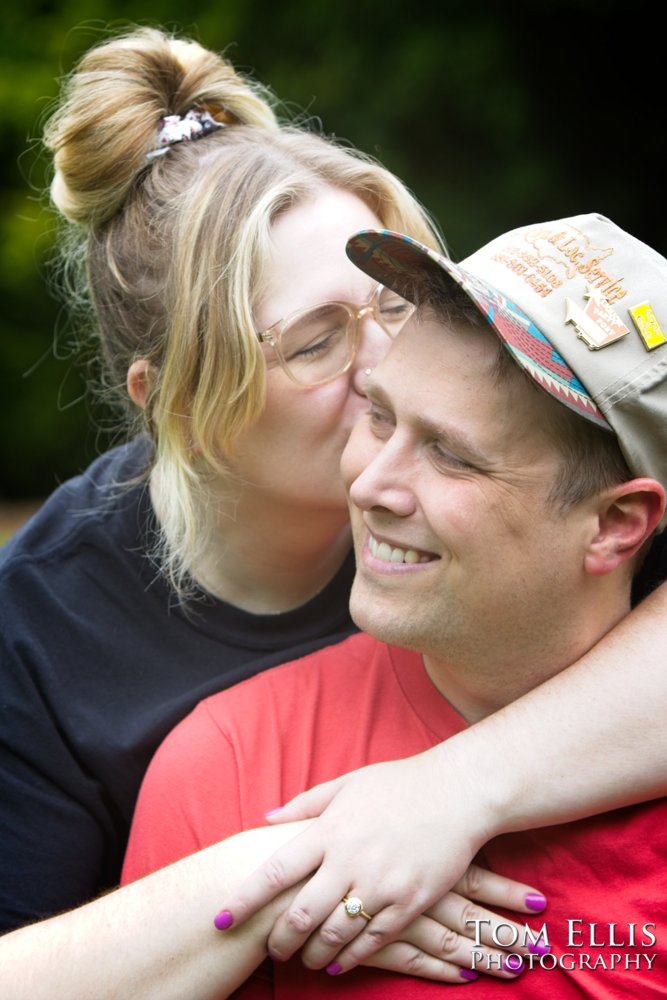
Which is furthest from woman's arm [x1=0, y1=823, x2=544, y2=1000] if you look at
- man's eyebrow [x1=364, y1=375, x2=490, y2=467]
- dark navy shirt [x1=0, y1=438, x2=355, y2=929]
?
man's eyebrow [x1=364, y1=375, x2=490, y2=467]

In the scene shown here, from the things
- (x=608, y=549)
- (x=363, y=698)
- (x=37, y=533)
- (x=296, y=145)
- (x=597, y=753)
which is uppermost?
(x=296, y=145)

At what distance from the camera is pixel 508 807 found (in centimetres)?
199

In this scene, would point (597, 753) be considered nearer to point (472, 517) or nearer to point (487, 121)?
point (472, 517)

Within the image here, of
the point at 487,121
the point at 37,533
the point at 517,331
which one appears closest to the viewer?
the point at 517,331

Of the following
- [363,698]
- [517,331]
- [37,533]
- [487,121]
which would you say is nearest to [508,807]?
[363,698]

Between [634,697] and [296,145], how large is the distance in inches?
64.3

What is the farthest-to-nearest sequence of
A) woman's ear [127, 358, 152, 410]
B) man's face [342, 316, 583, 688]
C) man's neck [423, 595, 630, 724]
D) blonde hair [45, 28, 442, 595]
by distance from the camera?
woman's ear [127, 358, 152, 410]
blonde hair [45, 28, 442, 595]
man's neck [423, 595, 630, 724]
man's face [342, 316, 583, 688]

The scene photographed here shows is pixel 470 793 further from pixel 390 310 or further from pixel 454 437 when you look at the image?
pixel 390 310

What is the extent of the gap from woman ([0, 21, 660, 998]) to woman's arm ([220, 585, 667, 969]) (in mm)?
673

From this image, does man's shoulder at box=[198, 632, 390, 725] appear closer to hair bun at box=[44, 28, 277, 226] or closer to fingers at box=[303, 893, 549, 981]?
fingers at box=[303, 893, 549, 981]

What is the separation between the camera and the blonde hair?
2.69 metres

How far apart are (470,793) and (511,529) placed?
0.44 meters

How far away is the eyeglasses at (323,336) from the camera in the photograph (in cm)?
267

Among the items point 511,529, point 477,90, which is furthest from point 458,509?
point 477,90
